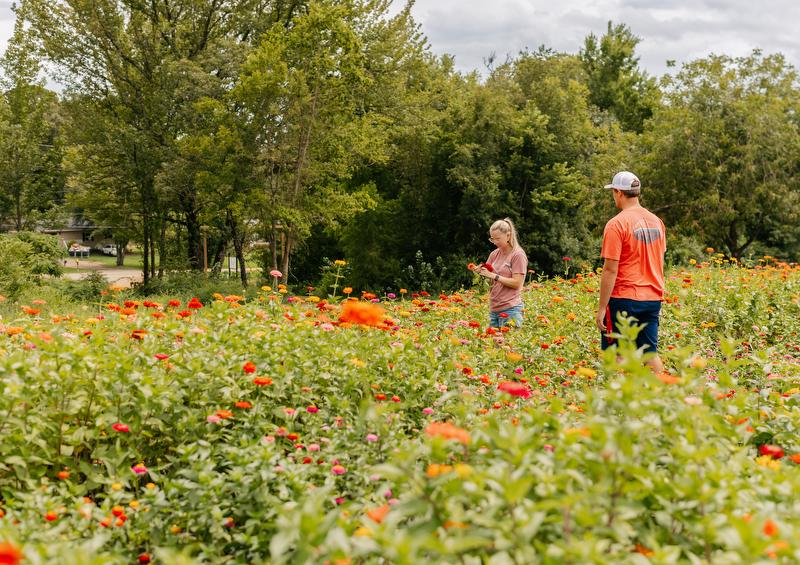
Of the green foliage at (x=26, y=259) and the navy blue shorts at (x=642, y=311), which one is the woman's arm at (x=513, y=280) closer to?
the navy blue shorts at (x=642, y=311)

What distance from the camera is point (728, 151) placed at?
2033 centimetres

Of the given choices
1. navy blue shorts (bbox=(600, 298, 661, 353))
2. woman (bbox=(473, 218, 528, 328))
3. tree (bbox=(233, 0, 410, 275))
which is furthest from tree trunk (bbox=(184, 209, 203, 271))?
navy blue shorts (bbox=(600, 298, 661, 353))

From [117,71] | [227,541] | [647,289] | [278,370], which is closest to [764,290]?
[647,289]

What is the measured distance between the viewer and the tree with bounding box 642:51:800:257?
2005cm

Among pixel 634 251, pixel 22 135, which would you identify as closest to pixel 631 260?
pixel 634 251

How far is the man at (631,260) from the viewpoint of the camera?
4.93 metres

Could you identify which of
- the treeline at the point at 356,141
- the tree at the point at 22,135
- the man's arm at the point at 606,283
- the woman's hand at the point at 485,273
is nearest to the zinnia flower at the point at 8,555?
the man's arm at the point at 606,283

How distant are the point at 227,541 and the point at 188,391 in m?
1.02

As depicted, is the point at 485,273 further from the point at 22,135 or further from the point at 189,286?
the point at 22,135

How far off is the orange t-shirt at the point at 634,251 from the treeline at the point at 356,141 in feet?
49.9

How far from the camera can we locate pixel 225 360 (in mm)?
3836

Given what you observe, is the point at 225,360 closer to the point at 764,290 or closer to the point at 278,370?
the point at 278,370

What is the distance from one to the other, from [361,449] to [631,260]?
8.66 ft

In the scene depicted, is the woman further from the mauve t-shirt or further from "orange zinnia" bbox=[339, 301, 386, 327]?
"orange zinnia" bbox=[339, 301, 386, 327]
